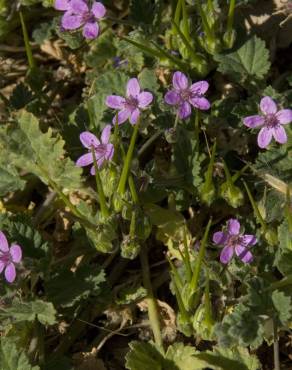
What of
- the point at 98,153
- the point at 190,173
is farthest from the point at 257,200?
the point at 98,153

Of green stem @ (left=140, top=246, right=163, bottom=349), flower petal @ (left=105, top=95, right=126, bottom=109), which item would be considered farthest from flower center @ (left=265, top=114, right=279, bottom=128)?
green stem @ (left=140, top=246, right=163, bottom=349)

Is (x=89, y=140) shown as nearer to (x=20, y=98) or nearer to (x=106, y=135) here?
(x=106, y=135)

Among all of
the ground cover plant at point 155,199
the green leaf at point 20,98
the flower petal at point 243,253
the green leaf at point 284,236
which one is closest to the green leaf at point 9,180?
the ground cover plant at point 155,199

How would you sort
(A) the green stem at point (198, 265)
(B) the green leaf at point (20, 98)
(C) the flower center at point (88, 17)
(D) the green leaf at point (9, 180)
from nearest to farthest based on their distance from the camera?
1. (A) the green stem at point (198, 265)
2. (C) the flower center at point (88, 17)
3. (D) the green leaf at point (9, 180)
4. (B) the green leaf at point (20, 98)

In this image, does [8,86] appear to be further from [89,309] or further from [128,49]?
[89,309]

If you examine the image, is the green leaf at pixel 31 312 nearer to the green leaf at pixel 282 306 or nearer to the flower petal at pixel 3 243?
the flower petal at pixel 3 243

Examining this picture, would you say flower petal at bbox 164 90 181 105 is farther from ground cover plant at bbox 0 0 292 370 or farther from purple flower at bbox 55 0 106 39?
purple flower at bbox 55 0 106 39
